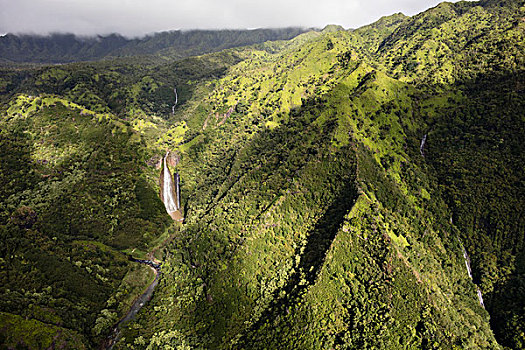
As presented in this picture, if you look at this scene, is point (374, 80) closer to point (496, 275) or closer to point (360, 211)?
point (360, 211)

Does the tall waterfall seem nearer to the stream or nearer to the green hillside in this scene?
the green hillside

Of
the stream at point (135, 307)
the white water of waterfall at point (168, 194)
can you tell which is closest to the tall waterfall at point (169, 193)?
the white water of waterfall at point (168, 194)

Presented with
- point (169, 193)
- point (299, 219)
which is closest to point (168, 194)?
point (169, 193)

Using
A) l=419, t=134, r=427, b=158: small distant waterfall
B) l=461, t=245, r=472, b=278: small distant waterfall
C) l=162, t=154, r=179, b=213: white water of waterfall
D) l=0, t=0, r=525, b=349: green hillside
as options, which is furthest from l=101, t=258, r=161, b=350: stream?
l=419, t=134, r=427, b=158: small distant waterfall

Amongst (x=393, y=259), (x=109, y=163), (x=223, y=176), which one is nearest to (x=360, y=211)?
(x=393, y=259)

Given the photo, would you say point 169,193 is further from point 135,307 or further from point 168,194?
point 135,307

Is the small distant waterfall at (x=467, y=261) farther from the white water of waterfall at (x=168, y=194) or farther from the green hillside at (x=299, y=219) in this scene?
the white water of waterfall at (x=168, y=194)
